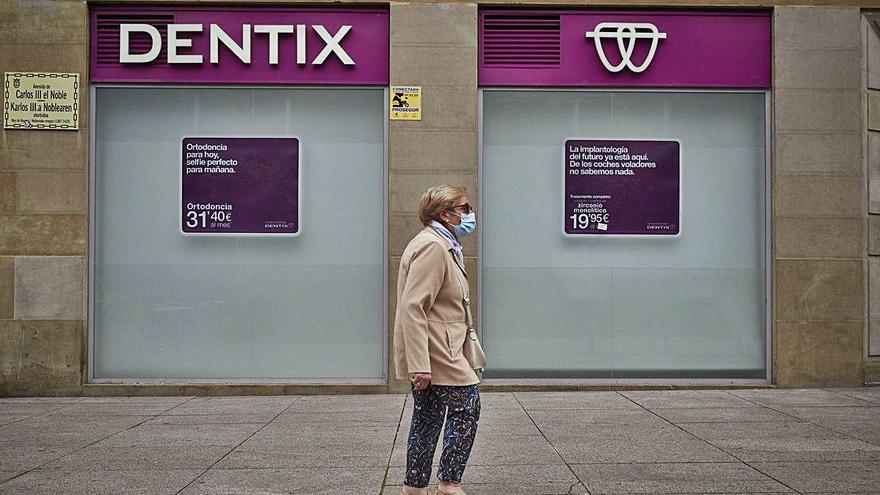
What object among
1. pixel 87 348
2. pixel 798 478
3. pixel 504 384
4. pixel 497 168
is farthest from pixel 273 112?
pixel 798 478

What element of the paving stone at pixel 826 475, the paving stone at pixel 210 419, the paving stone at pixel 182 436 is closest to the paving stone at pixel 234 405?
the paving stone at pixel 210 419

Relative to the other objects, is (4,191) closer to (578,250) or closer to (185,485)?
(185,485)

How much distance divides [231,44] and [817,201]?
6.41 meters

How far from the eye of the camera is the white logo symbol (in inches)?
397

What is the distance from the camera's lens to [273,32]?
32.8 feet

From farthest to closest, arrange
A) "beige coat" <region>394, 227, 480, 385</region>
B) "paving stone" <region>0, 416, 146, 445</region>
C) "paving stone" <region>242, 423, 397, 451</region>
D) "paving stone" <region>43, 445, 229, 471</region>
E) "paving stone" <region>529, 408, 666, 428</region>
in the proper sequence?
"paving stone" <region>529, 408, 666, 428</region> → "paving stone" <region>0, 416, 146, 445</region> → "paving stone" <region>242, 423, 397, 451</region> → "paving stone" <region>43, 445, 229, 471</region> → "beige coat" <region>394, 227, 480, 385</region>

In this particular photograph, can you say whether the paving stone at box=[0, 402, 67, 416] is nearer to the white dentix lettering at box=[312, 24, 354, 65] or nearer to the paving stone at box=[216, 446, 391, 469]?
the paving stone at box=[216, 446, 391, 469]

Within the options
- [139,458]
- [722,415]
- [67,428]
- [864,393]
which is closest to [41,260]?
[67,428]

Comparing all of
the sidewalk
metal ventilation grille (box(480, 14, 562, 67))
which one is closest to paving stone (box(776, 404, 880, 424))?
the sidewalk

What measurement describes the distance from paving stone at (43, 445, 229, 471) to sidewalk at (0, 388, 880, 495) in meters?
0.02

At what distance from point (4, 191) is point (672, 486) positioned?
7.49m

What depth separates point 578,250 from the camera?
33.2 feet

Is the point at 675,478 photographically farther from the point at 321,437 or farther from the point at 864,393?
the point at 864,393

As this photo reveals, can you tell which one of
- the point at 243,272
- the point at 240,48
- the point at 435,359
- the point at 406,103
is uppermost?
the point at 240,48
